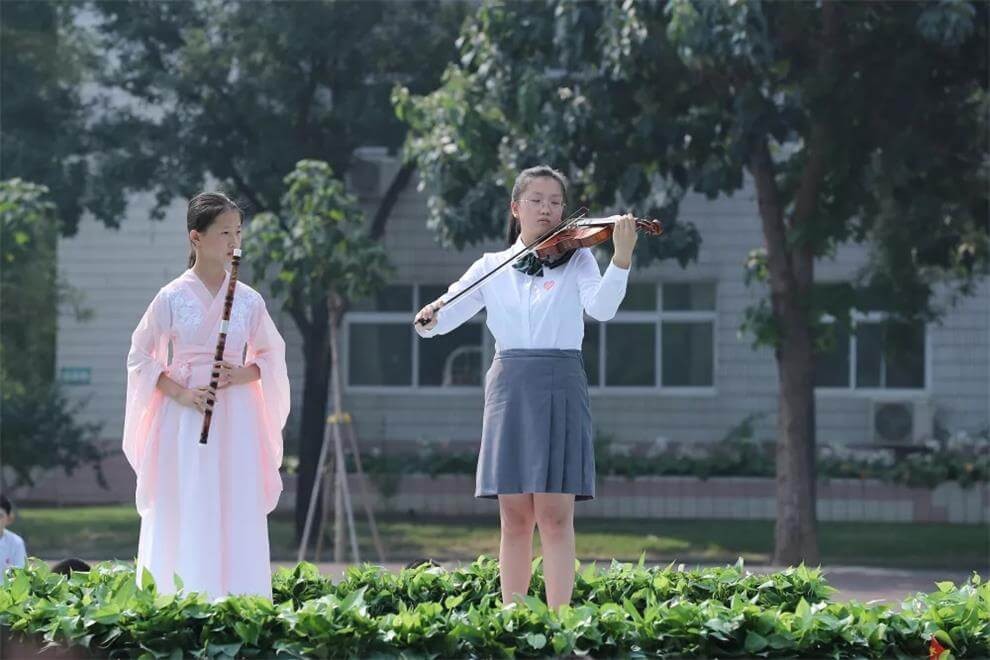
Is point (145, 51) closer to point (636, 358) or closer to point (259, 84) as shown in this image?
point (259, 84)

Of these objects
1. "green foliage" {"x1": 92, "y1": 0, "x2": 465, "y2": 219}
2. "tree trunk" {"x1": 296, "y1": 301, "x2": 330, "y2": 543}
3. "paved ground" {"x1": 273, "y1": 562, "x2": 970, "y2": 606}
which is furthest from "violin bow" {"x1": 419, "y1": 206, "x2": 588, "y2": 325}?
"tree trunk" {"x1": 296, "y1": 301, "x2": 330, "y2": 543}

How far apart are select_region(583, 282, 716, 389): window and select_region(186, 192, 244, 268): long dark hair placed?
18474 mm

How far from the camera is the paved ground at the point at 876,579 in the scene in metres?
14.4

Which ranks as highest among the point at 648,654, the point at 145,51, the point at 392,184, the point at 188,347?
the point at 145,51

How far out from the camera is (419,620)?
18.5 ft

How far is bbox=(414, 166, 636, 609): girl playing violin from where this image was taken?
625 centimetres

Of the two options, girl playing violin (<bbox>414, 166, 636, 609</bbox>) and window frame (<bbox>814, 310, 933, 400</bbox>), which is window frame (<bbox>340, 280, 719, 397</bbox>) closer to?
window frame (<bbox>814, 310, 933, 400</bbox>)

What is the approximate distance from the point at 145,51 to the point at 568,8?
26.3 feet

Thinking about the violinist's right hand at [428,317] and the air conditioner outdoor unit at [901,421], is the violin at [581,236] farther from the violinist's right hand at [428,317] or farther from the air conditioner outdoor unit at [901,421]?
the air conditioner outdoor unit at [901,421]

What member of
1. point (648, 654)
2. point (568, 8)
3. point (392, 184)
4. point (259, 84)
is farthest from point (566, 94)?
point (648, 654)

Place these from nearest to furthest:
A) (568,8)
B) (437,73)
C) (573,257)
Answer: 1. (573,257)
2. (568,8)
3. (437,73)

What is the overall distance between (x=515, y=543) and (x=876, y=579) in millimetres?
10079

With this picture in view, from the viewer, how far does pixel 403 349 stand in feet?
84.2

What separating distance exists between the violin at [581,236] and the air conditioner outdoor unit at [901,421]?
18.7 meters
